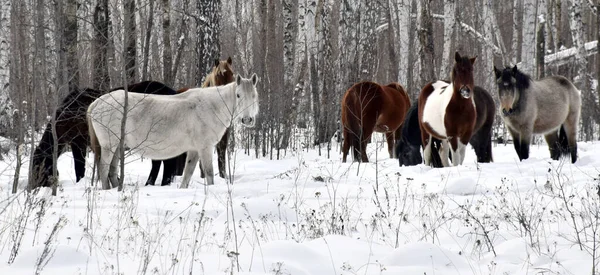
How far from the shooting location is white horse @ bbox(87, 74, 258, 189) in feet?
26.0

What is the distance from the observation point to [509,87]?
955cm

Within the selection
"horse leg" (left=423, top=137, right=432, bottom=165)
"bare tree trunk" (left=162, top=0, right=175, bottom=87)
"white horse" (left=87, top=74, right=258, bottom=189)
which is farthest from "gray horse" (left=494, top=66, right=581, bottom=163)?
"bare tree trunk" (left=162, top=0, right=175, bottom=87)

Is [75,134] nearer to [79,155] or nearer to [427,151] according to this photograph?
[79,155]

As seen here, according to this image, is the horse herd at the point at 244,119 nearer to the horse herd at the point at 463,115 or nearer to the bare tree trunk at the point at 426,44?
the horse herd at the point at 463,115

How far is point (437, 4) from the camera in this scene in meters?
39.7

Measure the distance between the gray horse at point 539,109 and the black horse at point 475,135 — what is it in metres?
0.26

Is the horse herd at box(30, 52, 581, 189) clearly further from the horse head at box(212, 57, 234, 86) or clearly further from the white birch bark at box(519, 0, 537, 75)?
the white birch bark at box(519, 0, 537, 75)

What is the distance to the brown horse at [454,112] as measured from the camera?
9.01 m

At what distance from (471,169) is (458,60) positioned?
1.55m

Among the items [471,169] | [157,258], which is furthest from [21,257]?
[471,169]

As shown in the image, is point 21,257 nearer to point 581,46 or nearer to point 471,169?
point 471,169

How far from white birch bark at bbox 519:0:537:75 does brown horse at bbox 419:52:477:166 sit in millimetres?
6954

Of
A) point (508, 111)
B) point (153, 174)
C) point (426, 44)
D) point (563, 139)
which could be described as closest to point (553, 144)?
point (563, 139)

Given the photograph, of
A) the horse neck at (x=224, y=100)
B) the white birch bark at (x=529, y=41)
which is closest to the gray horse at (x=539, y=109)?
the horse neck at (x=224, y=100)
